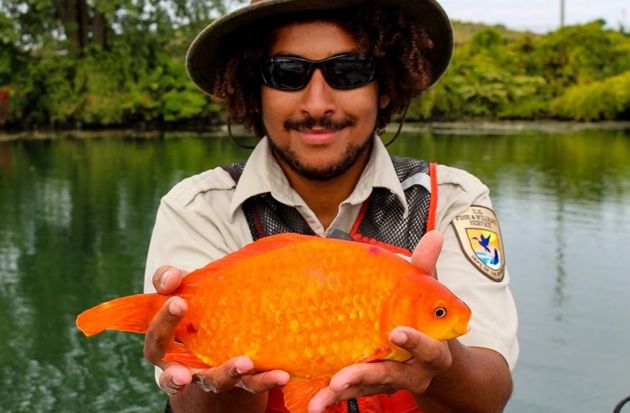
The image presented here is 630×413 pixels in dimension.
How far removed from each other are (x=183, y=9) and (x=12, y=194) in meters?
20.3

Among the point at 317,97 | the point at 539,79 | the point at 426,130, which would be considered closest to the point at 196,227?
the point at 317,97

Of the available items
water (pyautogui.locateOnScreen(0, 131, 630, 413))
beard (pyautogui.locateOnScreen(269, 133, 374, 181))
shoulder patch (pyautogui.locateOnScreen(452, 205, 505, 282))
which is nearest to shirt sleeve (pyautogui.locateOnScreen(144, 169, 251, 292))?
beard (pyautogui.locateOnScreen(269, 133, 374, 181))

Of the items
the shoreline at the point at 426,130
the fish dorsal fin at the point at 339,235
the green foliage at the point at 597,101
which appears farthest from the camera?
the green foliage at the point at 597,101

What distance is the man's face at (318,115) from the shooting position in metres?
2.70

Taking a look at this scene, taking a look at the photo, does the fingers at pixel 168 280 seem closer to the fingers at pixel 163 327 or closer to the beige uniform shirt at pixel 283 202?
the fingers at pixel 163 327

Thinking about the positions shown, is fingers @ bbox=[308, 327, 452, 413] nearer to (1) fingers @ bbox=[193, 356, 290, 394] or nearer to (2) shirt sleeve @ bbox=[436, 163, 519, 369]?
(1) fingers @ bbox=[193, 356, 290, 394]

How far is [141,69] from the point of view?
1478 inches

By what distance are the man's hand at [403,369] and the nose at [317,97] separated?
0.81m

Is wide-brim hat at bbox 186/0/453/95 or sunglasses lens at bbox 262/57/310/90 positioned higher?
wide-brim hat at bbox 186/0/453/95

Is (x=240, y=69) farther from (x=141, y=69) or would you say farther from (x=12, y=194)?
(x=141, y=69)

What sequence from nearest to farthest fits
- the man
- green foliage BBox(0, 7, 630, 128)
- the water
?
the man < the water < green foliage BBox(0, 7, 630, 128)

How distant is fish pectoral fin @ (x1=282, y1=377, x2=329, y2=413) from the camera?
76.7 inches

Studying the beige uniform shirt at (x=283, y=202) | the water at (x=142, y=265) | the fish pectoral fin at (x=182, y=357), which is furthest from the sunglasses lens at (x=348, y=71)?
the water at (x=142, y=265)

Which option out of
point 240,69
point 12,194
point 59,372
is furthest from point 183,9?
point 240,69
